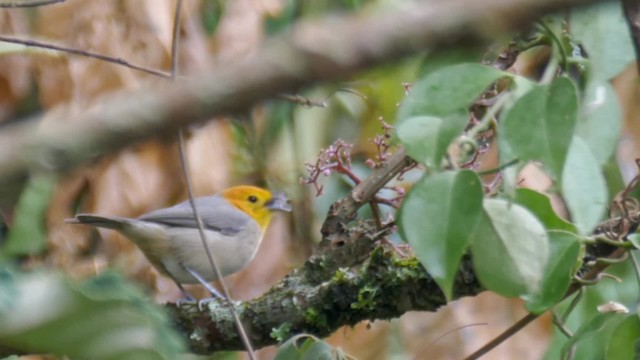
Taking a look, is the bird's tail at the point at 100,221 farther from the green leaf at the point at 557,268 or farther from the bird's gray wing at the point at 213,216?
the green leaf at the point at 557,268

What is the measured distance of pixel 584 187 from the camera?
133cm

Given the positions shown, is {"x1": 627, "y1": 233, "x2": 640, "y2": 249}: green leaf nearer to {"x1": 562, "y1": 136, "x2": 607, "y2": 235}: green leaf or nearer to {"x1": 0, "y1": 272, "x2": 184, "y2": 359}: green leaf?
{"x1": 562, "y1": 136, "x2": 607, "y2": 235}: green leaf

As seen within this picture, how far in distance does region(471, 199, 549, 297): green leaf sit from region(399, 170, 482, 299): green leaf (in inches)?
2.1

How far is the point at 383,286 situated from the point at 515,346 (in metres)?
0.86

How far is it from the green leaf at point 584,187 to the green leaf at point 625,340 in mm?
237

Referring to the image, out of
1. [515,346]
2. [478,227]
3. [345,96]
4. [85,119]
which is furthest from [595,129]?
[345,96]

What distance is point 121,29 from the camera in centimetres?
270

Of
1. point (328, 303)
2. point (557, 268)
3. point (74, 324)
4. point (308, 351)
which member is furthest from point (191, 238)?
point (74, 324)

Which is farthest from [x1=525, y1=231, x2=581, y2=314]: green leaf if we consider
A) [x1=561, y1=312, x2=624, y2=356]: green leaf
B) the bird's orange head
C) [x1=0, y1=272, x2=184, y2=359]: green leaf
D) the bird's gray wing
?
the bird's orange head

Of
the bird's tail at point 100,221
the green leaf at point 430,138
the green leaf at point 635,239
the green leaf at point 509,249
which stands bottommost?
the green leaf at point 635,239

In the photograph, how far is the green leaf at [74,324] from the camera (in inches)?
28.2

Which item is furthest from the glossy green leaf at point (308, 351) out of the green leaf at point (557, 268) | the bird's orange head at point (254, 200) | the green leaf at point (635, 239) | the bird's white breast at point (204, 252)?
the bird's orange head at point (254, 200)

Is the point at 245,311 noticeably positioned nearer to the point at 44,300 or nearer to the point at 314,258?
the point at 314,258

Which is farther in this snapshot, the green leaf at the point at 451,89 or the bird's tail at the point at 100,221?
the bird's tail at the point at 100,221
